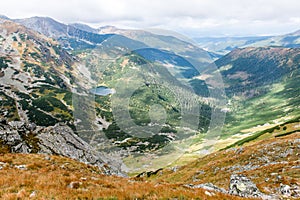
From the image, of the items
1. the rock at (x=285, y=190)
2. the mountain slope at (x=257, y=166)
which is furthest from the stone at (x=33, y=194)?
the mountain slope at (x=257, y=166)

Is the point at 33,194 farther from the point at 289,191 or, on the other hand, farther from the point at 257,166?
the point at 257,166

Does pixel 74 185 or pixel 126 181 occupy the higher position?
pixel 74 185

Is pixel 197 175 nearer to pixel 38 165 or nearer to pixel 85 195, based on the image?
pixel 38 165

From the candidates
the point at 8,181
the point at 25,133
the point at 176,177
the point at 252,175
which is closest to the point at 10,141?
the point at 25,133

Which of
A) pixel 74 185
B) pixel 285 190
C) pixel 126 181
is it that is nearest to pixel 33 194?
pixel 74 185

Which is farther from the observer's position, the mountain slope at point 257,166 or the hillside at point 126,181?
the mountain slope at point 257,166

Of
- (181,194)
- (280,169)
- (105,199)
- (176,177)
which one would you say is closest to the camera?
(105,199)

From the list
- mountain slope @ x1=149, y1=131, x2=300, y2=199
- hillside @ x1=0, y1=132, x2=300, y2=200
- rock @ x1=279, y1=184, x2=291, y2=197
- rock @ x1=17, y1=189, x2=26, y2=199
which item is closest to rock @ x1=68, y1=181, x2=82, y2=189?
hillside @ x1=0, y1=132, x2=300, y2=200

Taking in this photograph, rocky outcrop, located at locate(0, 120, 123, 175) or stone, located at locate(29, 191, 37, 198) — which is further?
rocky outcrop, located at locate(0, 120, 123, 175)

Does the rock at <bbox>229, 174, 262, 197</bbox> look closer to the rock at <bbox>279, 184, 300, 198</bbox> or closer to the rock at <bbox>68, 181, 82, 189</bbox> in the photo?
the rock at <bbox>279, 184, 300, 198</bbox>

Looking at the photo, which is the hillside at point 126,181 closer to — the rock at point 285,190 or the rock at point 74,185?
the rock at point 74,185

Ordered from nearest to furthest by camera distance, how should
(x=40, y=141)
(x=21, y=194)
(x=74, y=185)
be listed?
(x=21, y=194)
(x=74, y=185)
(x=40, y=141)
